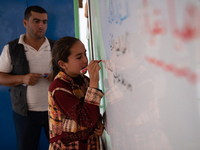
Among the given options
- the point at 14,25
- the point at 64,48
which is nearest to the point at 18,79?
the point at 64,48

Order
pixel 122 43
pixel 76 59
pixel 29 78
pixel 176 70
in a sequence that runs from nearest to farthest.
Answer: pixel 176 70
pixel 122 43
pixel 76 59
pixel 29 78

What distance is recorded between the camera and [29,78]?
120 centimetres

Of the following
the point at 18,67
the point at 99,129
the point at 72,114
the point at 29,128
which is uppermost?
the point at 18,67

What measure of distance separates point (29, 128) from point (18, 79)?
1.21ft

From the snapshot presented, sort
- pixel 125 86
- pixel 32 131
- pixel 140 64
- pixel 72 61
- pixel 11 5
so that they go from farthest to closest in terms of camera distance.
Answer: pixel 11 5 < pixel 32 131 < pixel 72 61 < pixel 125 86 < pixel 140 64

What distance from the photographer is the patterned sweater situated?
2.29ft

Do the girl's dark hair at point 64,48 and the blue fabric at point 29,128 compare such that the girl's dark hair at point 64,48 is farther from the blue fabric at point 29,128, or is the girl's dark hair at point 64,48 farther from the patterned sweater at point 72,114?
the blue fabric at point 29,128

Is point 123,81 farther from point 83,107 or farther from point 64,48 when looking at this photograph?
point 64,48

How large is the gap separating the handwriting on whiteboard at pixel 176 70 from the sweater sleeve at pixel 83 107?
0.46 m

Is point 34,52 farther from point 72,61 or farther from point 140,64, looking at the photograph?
point 140,64

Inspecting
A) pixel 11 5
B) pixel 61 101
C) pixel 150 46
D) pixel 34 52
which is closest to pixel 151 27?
pixel 150 46

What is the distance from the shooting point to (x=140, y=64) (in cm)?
31

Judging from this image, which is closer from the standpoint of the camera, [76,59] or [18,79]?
[76,59]

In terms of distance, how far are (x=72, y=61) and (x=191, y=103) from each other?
690mm
